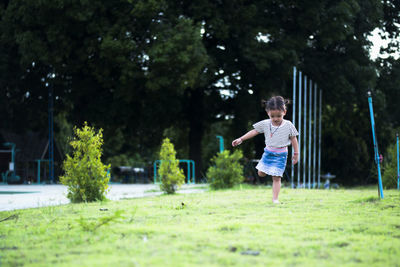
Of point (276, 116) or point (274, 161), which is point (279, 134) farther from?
point (274, 161)

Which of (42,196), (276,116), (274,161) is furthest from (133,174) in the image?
(276,116)

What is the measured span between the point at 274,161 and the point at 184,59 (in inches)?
454

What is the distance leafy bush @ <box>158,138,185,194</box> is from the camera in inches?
433

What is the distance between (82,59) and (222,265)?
18.8 m

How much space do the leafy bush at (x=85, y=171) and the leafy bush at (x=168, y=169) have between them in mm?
2430

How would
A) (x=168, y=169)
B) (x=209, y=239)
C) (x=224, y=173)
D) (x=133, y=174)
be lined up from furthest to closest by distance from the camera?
(x=133, y=174), (x=224, y=173), (x=168, y=169), (x=209, y=239)

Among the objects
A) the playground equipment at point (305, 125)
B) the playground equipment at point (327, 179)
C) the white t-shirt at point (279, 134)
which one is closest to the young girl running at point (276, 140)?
the white t-shirt at point (279, 134)

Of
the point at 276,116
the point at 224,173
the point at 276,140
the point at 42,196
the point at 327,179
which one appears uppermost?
the point at 276,116

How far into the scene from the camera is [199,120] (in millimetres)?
25750

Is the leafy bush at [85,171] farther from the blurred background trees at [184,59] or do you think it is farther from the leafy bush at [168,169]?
the blurred background trees at [184,59]

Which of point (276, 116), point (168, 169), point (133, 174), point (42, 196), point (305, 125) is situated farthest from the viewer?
point (133, 174)

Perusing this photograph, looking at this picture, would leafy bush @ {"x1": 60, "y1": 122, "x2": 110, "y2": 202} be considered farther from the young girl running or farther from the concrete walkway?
the young girl running

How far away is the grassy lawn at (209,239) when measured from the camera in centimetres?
322

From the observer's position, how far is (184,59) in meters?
18.4
